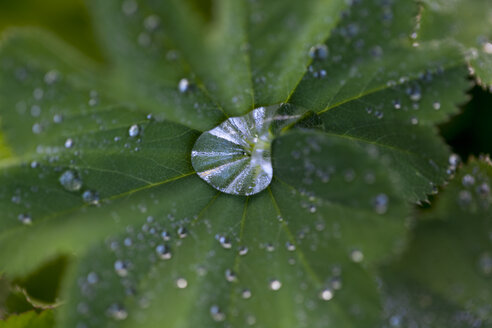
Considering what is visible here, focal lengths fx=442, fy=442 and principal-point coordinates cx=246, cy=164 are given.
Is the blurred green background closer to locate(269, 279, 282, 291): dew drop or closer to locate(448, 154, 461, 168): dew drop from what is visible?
locate(448, 154, 461, 168): dew drop

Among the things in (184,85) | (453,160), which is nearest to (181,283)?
(184,85)

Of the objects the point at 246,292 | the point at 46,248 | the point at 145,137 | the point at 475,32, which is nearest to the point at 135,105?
the point at 145,137

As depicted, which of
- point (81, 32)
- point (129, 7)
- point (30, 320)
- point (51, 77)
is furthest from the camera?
point (81, 32)

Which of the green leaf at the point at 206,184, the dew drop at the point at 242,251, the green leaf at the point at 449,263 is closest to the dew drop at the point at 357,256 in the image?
the green leaf at the point at 206,184

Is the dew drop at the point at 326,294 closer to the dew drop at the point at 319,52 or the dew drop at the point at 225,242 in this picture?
the dew drop at the point at 225,242

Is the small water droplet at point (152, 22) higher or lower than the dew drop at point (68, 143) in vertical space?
higher

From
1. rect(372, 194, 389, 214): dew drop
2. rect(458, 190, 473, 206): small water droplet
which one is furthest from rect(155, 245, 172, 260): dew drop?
rect(458, 190, 473, 206): small water droplet

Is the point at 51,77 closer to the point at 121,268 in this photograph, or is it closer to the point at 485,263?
the point at 121,268
